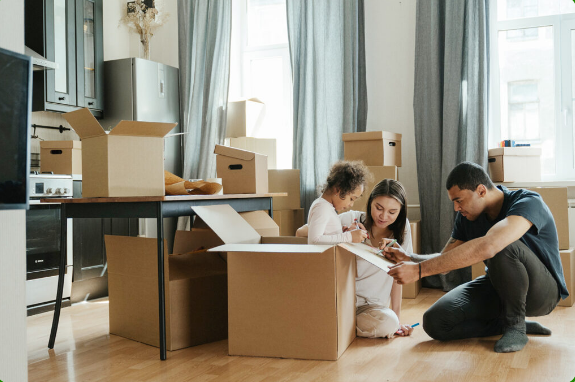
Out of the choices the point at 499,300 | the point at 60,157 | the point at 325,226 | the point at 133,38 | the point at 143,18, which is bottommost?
the point at 499,300

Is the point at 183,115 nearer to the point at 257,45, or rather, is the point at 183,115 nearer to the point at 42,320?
the point at 257,45

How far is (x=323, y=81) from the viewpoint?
400cm

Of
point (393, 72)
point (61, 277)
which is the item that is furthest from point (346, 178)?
point (393, 72)

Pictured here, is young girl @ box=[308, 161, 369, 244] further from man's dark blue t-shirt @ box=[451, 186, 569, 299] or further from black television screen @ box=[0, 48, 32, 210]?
black television screen @ box=[0, 48, 32, 210]

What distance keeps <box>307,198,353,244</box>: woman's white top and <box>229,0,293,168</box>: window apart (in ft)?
6.73

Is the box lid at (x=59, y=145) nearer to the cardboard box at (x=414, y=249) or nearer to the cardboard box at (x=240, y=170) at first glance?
the cardboard box at (x=240, y=170)

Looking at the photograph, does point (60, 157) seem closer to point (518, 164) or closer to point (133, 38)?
point (133, 38)

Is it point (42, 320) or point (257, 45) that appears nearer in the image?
point (42, 320)

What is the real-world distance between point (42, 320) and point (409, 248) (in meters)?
2.03

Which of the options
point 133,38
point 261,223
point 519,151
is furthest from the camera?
point 133,38

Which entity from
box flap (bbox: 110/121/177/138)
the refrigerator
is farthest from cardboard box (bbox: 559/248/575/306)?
the refrigerator

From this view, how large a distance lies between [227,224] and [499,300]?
1.24 meters

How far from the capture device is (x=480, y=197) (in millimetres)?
2164

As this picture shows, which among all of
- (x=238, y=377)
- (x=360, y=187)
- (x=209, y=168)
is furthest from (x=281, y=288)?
(x=209, y=168)
